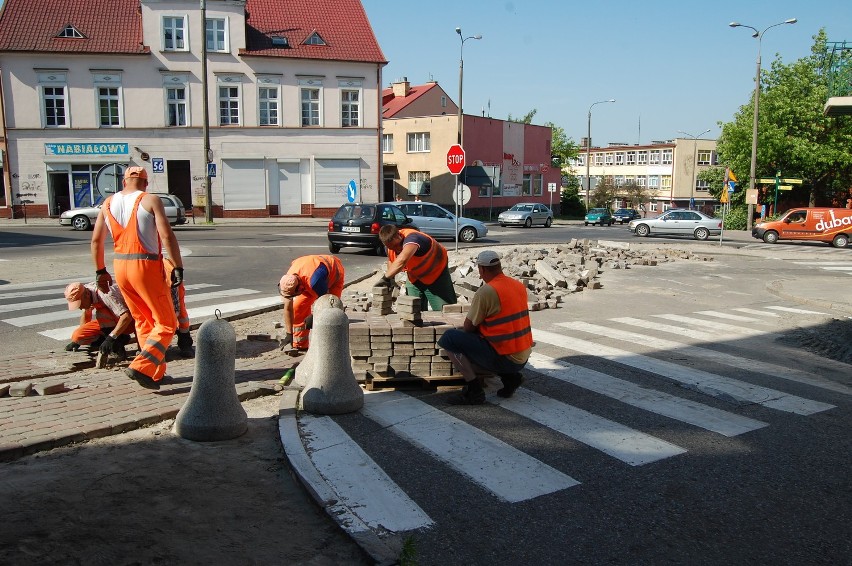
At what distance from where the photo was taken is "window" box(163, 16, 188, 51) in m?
36.9

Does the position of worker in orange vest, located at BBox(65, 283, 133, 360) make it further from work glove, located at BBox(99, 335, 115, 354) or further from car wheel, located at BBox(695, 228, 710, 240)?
car wheel, located at BBox(695, 228, 710, 240)

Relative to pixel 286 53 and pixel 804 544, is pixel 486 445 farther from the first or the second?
pixel 286 53

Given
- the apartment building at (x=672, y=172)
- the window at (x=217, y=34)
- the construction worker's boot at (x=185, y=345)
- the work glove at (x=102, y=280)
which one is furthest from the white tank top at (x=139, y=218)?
the apartment building at (x=672, y=172)

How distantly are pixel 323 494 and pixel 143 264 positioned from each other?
2.91 m

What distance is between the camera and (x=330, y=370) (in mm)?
5887

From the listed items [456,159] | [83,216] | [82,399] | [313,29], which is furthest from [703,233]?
[82,399]

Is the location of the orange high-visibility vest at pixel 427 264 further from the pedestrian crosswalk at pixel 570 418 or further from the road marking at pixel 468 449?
the road marking at pixel 468 449

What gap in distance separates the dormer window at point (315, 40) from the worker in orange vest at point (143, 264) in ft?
116

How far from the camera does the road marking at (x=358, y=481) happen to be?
4145 mm

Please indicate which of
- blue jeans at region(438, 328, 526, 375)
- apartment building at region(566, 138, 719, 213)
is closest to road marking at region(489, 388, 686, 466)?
blue jeans at region(438, 328, 526, 375)

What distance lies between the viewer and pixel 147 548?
366 centimetres

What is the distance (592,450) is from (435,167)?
151ft

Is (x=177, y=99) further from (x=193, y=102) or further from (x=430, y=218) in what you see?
(x=430, y=218)

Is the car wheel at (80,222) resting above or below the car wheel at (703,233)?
above
